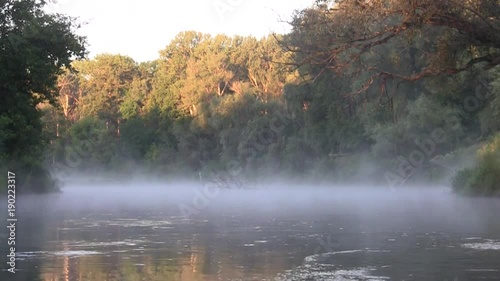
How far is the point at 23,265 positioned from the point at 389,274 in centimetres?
658

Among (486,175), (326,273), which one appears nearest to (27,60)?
(486,175)

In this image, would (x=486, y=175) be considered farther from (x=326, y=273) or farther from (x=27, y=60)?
(x=326, y=273)

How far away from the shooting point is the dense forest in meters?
18.5

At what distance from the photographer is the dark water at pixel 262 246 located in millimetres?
14508

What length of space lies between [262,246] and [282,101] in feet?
223

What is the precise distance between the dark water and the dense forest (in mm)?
3662

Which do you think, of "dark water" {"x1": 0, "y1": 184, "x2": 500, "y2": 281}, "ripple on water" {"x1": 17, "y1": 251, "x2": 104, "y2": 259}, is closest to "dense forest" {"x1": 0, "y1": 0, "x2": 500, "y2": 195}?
"dark water" {"x1": 0, "y1": 184, "x2": 500, "y2": 281}

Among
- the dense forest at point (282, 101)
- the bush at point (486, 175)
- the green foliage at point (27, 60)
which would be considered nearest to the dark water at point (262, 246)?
the dense forest at point (282, 101)

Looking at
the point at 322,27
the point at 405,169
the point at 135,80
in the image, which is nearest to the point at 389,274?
the point at 322,27

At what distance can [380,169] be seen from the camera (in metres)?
63.7

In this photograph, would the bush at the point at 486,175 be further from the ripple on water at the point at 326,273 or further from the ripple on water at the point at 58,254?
the ripple on water at the point at 58,254

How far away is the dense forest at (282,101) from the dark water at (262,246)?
12.0 feet

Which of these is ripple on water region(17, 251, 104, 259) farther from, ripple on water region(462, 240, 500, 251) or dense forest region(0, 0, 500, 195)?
ripple on water region(462, 240, 500, 251)

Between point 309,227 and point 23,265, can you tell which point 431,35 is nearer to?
point 309,227
